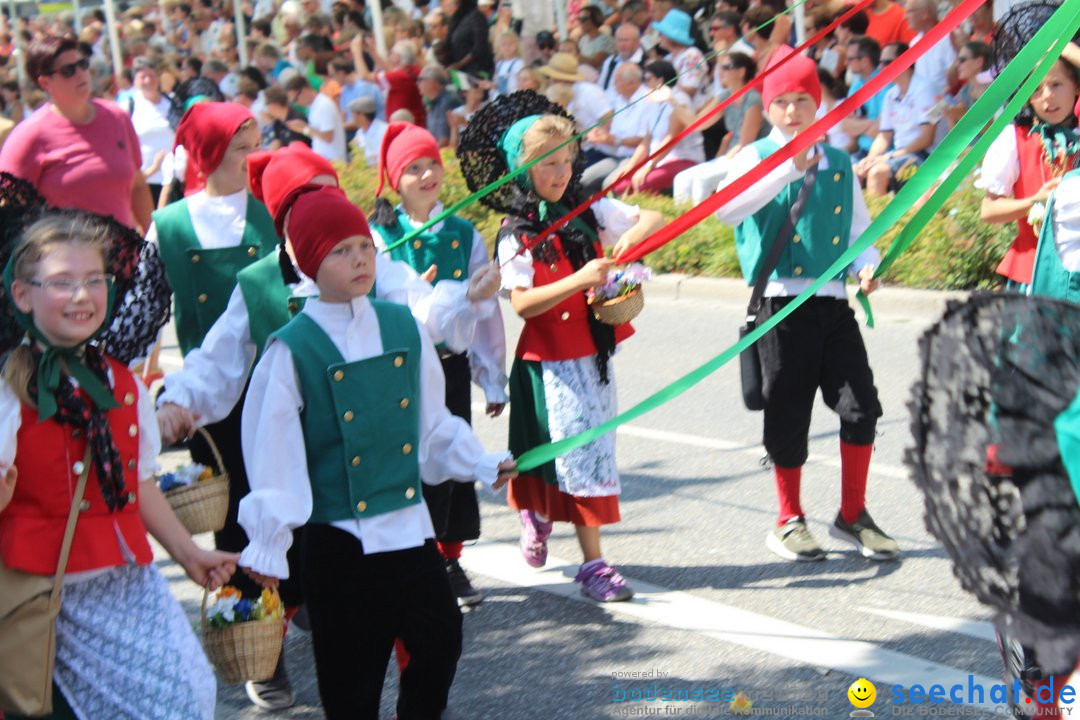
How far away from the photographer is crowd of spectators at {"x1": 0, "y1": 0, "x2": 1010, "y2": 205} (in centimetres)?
1185

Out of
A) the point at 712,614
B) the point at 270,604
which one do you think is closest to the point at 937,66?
the point at 712,614

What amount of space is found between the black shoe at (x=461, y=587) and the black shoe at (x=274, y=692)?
86cm

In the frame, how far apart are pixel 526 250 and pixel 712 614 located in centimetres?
140

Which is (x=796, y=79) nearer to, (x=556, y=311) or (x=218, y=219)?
(x=556, y=311)

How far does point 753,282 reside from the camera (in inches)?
224

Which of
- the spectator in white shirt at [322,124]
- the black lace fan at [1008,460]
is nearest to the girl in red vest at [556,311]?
the black lace fan at [1008,460]

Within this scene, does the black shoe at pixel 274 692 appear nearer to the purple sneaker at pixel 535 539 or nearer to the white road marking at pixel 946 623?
the purple sneaker at pixel 535 539

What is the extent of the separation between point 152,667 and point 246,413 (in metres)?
0.73

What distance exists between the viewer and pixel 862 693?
4.49 m

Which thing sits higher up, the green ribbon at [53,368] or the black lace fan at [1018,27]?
the black lace fan at [1018,27]

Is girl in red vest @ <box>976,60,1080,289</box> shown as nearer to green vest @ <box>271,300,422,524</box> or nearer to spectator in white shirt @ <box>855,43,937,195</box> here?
green vest @ <box>271,300,422,524</box>

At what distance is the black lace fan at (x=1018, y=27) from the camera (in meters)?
5.14

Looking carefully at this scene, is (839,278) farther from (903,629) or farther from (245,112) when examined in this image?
(245,112)

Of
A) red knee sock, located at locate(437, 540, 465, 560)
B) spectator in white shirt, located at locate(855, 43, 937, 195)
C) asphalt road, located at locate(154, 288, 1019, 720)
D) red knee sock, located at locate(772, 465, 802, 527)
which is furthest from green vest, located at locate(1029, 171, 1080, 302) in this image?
spectator in white shirt, located at locate(855, 43, 937, 195)
